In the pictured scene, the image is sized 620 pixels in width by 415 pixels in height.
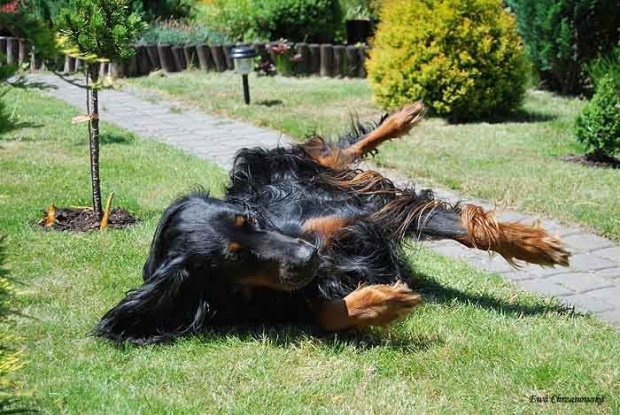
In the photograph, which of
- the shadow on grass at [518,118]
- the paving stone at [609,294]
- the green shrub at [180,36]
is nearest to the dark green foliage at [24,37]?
the paving stone at [609,294]

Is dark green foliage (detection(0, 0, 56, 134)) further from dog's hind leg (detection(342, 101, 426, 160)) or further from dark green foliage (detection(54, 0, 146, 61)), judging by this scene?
dog's hind leg (detection(342, 101, 426, 160))

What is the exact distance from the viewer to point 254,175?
185 inches

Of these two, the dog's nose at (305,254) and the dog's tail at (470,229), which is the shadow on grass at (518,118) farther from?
the dog's nose at (305,254)

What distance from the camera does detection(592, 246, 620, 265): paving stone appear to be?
485 cm

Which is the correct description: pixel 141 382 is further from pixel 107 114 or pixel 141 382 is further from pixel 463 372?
pixel 107 114

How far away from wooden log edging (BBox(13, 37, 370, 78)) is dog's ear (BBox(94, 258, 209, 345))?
959cm

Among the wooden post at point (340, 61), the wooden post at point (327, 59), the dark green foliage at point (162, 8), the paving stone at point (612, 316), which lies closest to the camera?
the paving stone at point (612, 316)

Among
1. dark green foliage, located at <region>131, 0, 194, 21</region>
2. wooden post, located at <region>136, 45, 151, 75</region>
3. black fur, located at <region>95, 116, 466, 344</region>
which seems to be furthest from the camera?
dark green foliage, located at <region>131, 0, 194, 21</region>

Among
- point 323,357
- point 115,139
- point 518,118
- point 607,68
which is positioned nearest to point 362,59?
point 518,118

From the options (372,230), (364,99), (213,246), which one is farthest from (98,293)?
(364,99)

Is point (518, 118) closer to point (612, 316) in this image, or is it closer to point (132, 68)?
point (612, 316)

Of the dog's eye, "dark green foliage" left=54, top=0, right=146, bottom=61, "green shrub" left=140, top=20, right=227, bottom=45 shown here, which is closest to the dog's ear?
the dog's eye

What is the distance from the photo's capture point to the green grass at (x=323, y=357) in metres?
2.97

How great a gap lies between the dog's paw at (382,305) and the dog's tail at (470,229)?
0.52m
